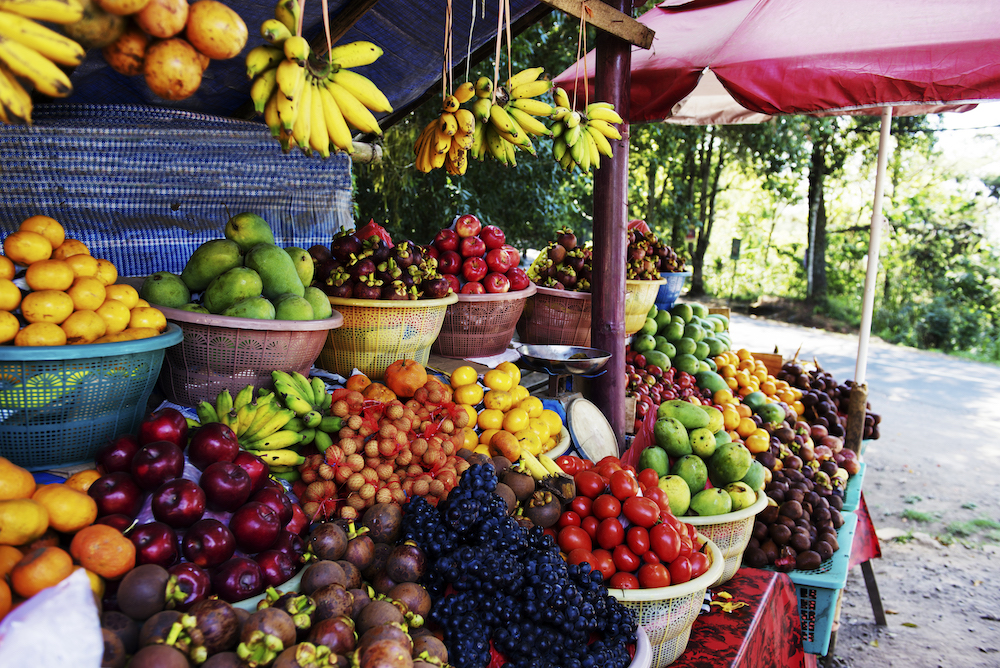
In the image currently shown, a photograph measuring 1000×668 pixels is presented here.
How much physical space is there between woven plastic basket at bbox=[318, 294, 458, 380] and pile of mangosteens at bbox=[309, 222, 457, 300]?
0.06m

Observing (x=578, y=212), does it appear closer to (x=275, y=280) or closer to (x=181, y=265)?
(x=181, y=265)

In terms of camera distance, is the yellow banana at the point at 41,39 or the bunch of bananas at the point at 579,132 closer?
the yellow banana at the point at 41,39

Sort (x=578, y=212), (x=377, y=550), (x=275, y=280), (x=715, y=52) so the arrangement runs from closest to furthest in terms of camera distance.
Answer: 1. (x=377, y=550)
2. (x=275, y=280)
3. (x=715, y=52)
4. (x=578, y=212)

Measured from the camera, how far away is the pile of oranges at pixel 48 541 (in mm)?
1228

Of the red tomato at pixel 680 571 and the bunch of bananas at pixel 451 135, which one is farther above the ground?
the bunch of bananas at pixel 451 135

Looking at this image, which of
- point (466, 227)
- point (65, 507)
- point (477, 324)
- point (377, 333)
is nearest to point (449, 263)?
point (466, 227)

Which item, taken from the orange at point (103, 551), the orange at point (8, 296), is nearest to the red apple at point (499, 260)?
the orange at point (8, 296)

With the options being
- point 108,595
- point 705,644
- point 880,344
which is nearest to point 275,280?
point 108,595

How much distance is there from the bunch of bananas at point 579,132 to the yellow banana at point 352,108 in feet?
3.80

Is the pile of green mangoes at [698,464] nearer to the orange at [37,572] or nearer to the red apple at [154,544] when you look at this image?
the red apple at [154,544]

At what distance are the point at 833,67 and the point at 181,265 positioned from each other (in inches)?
153

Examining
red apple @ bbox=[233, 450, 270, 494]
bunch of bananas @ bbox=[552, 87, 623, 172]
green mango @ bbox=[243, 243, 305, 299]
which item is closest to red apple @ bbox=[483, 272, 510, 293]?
bunch of bananas @ bbox=[552, 87, 623, 172]

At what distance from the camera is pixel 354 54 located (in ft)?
6.14

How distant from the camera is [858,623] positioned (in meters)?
3.98
